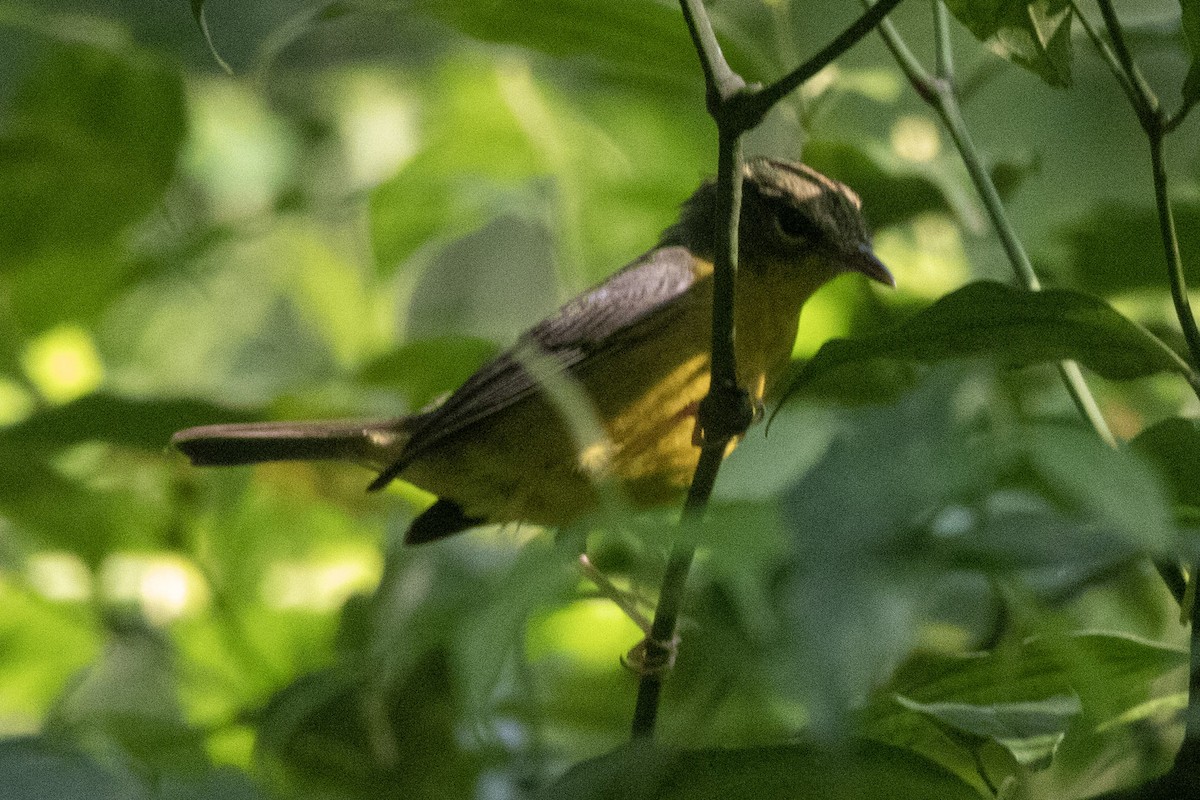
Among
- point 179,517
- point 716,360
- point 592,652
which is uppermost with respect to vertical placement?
point 716,360

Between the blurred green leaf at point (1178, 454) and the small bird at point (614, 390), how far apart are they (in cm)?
153

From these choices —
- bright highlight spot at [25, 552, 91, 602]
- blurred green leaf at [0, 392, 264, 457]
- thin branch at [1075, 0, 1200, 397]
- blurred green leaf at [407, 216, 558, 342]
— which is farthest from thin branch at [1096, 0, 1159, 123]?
blurred green leaf at [407, 216, 558, 342]

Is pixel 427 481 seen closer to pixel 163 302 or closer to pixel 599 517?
pixel 163 302

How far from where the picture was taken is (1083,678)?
1123 millimetres

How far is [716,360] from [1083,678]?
576mm

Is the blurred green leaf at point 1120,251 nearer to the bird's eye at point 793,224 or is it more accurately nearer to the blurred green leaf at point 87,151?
the bird's eye at point 793,224

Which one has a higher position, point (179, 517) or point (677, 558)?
point (677, 558)

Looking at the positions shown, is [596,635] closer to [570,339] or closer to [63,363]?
[570,339]

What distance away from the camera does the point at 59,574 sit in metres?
3.15

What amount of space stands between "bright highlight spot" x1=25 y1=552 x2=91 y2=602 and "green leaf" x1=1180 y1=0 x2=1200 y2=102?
97.9 inches

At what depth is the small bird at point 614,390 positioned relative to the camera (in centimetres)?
304

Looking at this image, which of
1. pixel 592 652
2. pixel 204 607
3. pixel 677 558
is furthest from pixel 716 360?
pixel 204 607

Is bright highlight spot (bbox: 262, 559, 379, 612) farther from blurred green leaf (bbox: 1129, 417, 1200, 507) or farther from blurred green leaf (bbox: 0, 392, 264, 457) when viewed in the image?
blurred green leaf (bbox: 1129, 417, 1200, 507)

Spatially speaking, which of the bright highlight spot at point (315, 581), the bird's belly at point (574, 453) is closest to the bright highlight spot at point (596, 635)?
the bird's belly at point (574, 453)
